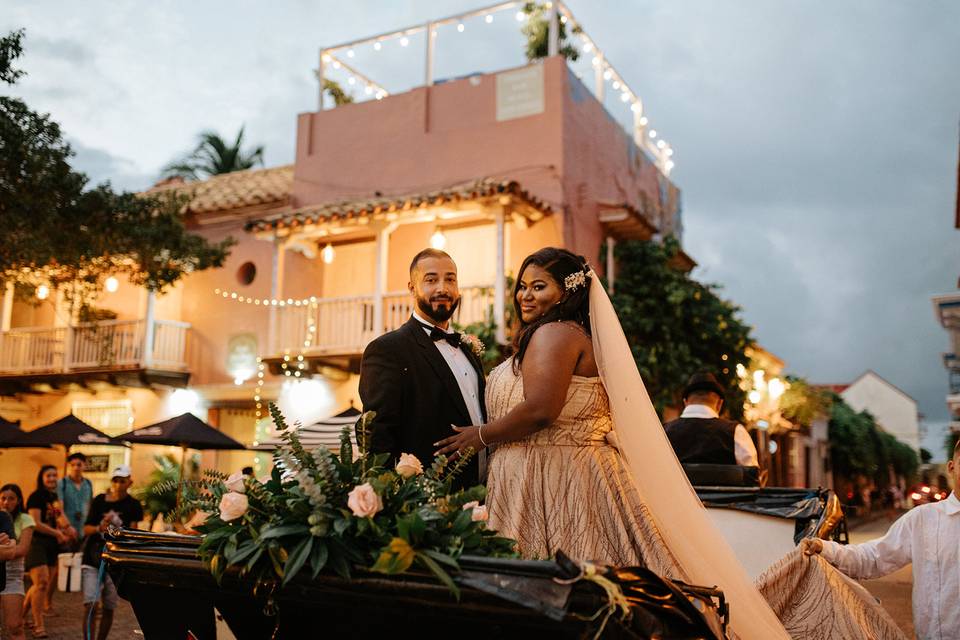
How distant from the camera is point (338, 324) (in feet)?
48.5

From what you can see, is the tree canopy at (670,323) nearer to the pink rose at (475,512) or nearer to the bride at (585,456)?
the bride at (585,456)

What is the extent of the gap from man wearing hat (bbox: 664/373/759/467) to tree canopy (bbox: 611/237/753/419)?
7387 millimetres

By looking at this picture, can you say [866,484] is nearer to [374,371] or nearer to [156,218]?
[156,218]

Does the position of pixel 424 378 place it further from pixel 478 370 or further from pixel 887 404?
pixel 887 404

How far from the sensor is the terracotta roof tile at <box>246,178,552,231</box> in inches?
516

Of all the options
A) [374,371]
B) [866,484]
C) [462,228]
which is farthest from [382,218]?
[866,484]

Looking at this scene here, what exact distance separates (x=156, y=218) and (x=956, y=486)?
11.6 m

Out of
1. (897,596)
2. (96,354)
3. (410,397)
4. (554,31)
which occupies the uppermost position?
(554,31)

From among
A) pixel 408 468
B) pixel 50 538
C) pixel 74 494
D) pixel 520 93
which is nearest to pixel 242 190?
pixel 520 93

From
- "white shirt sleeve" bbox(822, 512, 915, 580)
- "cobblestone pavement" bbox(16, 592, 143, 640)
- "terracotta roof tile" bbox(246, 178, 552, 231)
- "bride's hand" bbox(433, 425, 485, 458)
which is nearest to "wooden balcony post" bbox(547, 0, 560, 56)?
"terracotta roof tile" bbox(246, 178, 552, 231)

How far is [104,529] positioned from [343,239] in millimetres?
9259

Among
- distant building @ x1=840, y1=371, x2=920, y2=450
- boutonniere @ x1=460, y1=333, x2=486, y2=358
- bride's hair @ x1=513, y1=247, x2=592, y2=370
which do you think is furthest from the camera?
distant building @ x1=840, y1=371, x2=920, y2=450

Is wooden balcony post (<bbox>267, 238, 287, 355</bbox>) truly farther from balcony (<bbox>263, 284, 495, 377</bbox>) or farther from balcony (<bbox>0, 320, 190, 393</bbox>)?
balcony (<bbox>0, 320, 190, 393</bbox>)

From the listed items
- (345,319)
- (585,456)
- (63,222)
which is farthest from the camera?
(345,319)
